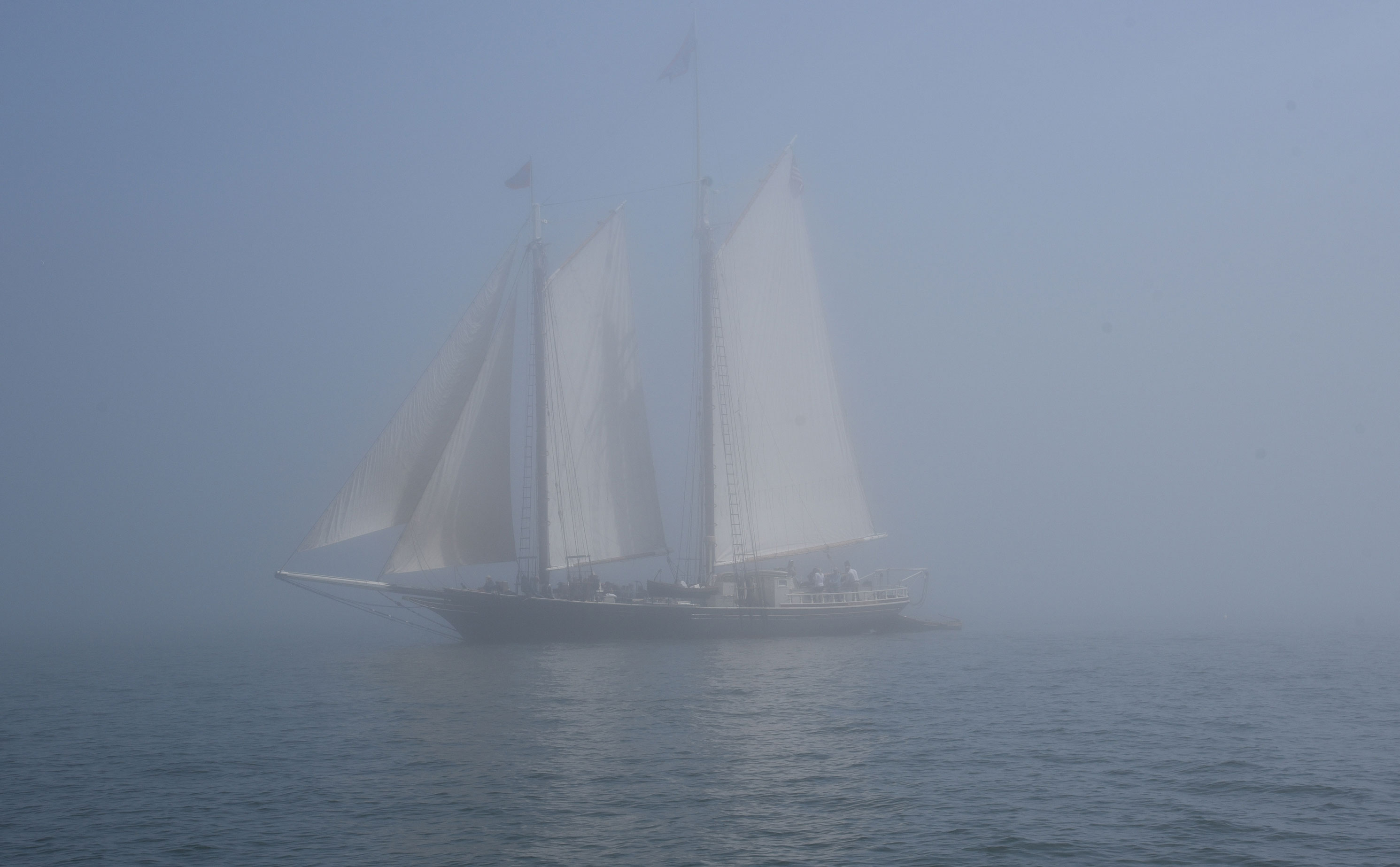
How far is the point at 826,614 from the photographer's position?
61438mm

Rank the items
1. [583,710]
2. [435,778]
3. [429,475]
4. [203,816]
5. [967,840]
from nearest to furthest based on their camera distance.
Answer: [967,840]
[203,816]
[435,778]
[583,710]
[429,475]

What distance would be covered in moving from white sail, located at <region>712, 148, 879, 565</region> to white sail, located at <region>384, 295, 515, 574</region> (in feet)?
40.9

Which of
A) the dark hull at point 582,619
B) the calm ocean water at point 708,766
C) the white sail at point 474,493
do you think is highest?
the white sail at point 474,493

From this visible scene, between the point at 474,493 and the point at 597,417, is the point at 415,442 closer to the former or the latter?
the point at 474,493

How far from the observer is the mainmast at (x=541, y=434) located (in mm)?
57406

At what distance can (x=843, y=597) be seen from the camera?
62.2 metres

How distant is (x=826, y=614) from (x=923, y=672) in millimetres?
16368

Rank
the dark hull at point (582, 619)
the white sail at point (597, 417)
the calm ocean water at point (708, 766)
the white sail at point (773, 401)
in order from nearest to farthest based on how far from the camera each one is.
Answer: the calm ocean water at point (708, 766)
the dark hull at point (582, 619)
the white sail at point (597, 417)
the white sail at point (773, 401)

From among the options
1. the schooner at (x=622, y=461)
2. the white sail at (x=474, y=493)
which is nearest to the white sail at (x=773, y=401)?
the schooner at (x=622, y=461)

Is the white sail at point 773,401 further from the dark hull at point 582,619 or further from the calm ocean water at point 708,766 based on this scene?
the calm ocean water at point 708,766

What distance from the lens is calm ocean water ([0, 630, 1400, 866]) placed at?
18.7 m

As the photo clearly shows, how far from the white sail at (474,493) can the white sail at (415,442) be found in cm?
70

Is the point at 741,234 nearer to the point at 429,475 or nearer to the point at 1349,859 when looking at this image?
the point at 429,475

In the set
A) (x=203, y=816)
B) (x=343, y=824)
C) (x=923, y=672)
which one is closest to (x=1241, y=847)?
(x=343, y=824)
